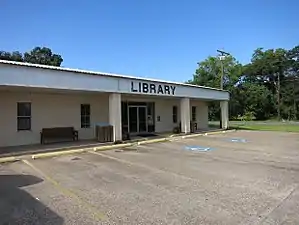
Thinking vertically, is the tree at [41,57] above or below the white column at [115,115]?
above

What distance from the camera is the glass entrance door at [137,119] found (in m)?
22.6

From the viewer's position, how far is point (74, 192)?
6.91m

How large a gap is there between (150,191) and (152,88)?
1283cm

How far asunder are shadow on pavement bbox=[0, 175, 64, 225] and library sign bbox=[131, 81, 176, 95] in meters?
10.9

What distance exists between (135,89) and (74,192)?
11.5 meters

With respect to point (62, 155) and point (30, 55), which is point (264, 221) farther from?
point (30, 55)

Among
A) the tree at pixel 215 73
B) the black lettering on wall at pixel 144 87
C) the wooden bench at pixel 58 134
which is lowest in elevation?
the wooden bench at pixel 58 134

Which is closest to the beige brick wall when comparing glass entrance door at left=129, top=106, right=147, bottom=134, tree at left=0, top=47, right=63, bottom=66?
glass entrance door at left=129, top=106, right=147, bottom=134

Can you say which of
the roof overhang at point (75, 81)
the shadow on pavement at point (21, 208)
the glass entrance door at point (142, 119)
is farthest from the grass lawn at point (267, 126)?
the shadow on pavement at point (21, 208)

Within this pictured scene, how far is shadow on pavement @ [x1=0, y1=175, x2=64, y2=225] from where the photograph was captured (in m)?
5.11

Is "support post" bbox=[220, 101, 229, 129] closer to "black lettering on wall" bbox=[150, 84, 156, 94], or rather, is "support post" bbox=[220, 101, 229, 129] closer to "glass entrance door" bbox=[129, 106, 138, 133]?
"glass entrance door" bbox=[129, 106, 138, 133]

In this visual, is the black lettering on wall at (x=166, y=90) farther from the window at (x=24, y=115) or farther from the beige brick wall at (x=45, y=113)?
the window at (x=24, y=115)

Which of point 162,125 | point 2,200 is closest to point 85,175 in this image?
point 2,200

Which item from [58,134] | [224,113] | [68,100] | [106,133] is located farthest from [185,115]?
[58,134]
